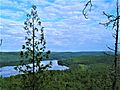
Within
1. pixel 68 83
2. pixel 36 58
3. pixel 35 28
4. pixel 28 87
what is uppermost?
pixel 35 28

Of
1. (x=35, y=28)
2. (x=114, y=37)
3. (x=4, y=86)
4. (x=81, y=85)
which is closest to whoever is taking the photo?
(x=114, y=37)

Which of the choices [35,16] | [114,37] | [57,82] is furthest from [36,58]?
[57,82]

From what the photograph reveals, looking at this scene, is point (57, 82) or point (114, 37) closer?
point (114, 37)

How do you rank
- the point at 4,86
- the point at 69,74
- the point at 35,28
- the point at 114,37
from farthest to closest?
the point at 69,74, the point at 4,86, the point at 35,28, the point at 114,37

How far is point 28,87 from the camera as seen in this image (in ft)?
76.3

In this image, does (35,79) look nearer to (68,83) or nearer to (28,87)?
(28,87)

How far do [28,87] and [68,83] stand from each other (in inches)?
3144

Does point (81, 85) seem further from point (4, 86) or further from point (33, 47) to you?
point (33, 47)

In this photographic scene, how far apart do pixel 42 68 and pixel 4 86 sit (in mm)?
70012

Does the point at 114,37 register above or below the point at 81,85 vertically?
above

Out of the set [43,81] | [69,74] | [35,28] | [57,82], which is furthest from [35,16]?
[69,74]

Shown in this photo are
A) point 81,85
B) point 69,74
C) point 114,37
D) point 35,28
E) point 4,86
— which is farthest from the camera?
point 69,74

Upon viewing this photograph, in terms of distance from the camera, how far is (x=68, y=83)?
336 feet

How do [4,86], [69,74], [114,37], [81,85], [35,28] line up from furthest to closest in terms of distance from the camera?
1. [69,74]
2. [81,85]
3. [4,86]
4. [35,28]
5. [114,37]
